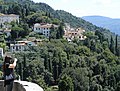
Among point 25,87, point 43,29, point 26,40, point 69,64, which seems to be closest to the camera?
point 25,87

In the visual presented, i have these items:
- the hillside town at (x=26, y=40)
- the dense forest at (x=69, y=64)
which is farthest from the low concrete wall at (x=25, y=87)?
the hillside town at (x=26, y=40)

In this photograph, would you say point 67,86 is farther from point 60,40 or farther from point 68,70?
point 60,40

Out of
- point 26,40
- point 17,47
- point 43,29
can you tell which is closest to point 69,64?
point 17,47

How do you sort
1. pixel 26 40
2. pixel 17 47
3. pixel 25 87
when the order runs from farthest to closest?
pixel 26 40 < pixel 17 47 < pixel 25 87

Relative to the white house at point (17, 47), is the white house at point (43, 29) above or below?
above

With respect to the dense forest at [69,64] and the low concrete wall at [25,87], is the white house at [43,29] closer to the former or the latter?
the dense forest at [69,64]

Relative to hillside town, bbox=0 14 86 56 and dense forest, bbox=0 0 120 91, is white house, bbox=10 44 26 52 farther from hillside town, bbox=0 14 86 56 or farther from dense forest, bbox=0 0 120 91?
dense forest, bbox=0 0 120 91

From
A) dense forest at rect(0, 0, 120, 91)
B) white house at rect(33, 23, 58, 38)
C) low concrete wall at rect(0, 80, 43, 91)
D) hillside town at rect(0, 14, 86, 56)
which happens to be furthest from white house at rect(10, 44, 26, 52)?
low concrete wall at rect(0, 80, 43, 91)

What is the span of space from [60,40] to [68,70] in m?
13.0

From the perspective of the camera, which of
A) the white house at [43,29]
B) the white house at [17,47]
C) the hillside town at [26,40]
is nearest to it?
the white house at [17,47]

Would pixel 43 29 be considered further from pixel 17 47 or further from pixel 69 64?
pixel 69 64

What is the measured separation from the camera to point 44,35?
54.6 m

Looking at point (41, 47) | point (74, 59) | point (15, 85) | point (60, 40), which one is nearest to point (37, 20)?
point (60, 40)

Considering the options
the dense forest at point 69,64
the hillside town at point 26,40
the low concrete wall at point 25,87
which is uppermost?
the low concrete wall at point 25,87
